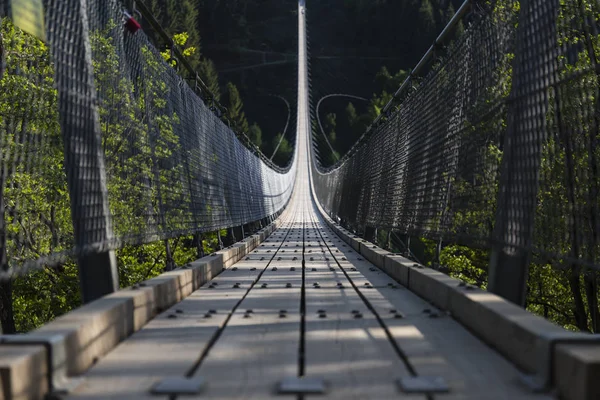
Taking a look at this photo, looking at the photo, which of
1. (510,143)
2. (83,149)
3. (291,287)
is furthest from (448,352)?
(291,287)

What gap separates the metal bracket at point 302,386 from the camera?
2.42 metres

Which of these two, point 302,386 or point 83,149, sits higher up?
point 83,149

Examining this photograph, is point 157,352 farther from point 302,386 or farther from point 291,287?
point 291,287

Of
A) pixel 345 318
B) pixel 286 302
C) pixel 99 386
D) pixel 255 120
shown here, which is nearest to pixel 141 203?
pixel 286 302

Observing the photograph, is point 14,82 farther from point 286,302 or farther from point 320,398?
point 320,398

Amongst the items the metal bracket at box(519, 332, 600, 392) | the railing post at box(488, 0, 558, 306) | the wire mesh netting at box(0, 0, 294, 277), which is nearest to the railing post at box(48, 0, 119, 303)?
the wire mesh netting at box(0, 0, 294, 277)

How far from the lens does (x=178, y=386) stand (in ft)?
8.01

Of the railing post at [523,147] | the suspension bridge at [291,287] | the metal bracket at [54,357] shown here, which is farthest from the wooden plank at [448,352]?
the metal bracket at [54,357]

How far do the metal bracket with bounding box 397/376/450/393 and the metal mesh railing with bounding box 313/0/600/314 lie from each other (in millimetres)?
884

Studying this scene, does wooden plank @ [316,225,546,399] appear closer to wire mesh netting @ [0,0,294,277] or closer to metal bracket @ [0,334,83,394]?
metal bracket @ [0,334,83,394]

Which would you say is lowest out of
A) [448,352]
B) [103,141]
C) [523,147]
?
[448,352]

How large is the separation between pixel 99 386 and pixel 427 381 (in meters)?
1.02

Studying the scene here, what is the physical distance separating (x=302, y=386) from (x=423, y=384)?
1.21ft

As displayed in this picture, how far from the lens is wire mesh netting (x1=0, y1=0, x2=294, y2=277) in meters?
3.61
